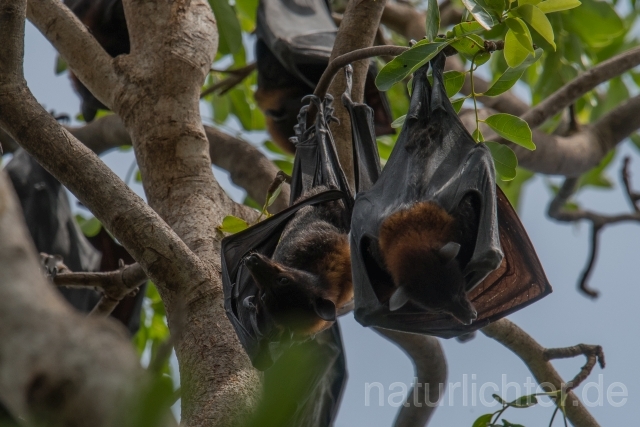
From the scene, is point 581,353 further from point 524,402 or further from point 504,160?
point 504,160

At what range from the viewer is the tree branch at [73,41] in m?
3.84

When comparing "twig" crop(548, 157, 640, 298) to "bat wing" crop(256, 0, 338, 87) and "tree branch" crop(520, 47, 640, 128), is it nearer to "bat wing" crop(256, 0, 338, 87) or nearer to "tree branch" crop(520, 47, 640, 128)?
"tree branch" crop(520, 47, 640, 128)

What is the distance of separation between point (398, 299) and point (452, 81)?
2.96 feet

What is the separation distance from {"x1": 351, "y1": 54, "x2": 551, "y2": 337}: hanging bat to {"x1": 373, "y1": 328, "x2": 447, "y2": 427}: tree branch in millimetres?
730

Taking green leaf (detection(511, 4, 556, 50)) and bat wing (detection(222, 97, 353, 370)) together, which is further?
bat wing (detection(222, 97, 353, 370))

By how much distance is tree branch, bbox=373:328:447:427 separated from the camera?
415 cm

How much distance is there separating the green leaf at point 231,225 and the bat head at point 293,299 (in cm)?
16

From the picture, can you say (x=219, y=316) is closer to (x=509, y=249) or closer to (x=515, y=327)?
(x=509, y=249)

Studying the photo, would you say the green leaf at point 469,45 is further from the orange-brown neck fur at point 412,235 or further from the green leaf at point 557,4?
the orange-brown neck fur at point 412,235

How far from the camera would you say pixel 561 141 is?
5152 mm

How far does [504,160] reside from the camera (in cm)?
323

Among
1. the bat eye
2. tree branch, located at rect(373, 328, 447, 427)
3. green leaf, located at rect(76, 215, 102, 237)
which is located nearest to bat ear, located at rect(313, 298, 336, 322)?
the bat eye

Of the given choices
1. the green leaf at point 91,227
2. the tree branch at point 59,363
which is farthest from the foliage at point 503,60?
the tree branch at point 59,363

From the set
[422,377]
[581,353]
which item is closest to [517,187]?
[422,377]
